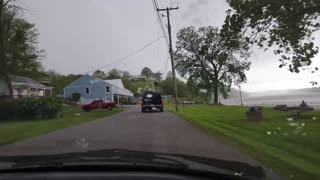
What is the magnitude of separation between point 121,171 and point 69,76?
6143 inches

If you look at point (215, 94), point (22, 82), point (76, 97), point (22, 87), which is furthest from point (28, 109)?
point (76, 97)

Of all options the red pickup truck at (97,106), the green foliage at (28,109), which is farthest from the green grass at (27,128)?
the red pickup truck at (97,106)

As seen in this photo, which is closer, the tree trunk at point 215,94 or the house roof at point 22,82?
the house roof at point 22,82

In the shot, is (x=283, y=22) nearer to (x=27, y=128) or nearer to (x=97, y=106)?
(x=27, y=128)

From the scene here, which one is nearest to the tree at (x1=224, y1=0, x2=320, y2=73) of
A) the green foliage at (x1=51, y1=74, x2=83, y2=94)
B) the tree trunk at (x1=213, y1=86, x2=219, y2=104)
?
the tree trunk at (x1=213, y1=86, x2=219, y2=104)

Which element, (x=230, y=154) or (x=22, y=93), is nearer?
(x=230, y=154)

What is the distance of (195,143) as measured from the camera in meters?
17.3

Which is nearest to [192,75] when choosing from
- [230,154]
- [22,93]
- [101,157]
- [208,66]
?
[208,66]

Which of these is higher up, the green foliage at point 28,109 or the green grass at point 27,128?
Result: the green foliage at point 28,109

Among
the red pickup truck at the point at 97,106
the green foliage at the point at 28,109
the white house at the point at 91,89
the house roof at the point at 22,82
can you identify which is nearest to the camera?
the green foliage at the point at 28,109

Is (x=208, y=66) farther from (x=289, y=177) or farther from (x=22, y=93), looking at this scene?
(x=289, y=177)

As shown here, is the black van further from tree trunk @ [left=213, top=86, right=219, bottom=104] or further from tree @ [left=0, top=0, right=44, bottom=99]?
tree trunk @ [left=213, top=86, right=219, bottom=104]

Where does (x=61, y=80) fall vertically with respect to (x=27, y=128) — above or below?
above

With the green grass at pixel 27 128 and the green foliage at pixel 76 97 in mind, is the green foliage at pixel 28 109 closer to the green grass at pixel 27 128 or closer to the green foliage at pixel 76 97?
the green grass at pixel 27 128
